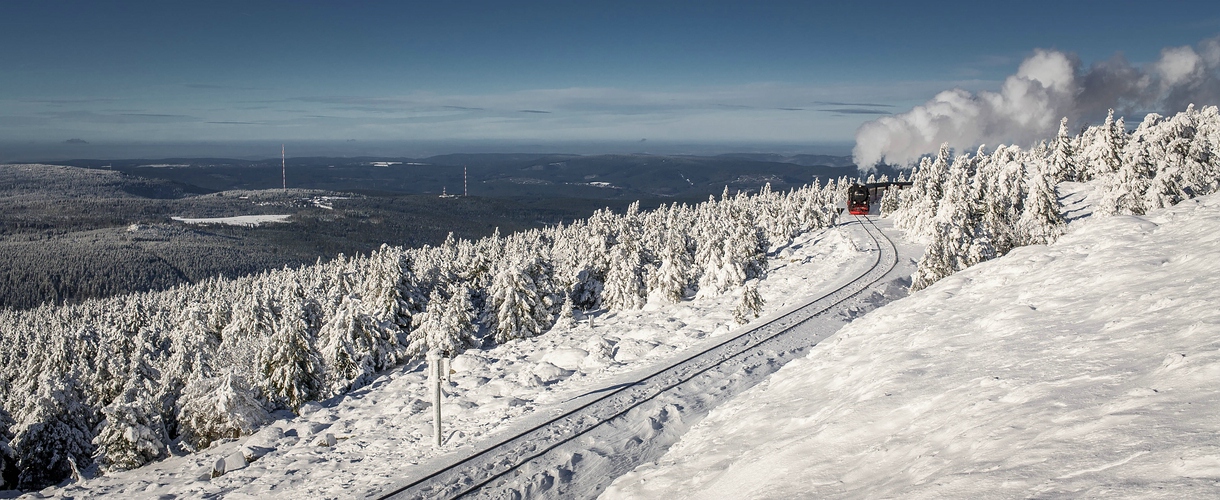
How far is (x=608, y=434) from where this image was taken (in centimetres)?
1517

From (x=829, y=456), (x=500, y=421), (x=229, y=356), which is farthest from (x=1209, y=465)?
(x=229, y=356)

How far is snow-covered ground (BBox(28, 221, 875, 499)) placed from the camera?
1474 cm

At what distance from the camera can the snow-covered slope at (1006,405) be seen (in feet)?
23.6

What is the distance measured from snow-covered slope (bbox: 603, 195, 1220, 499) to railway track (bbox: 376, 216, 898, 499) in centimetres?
99

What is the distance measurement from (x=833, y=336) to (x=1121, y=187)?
27.2m

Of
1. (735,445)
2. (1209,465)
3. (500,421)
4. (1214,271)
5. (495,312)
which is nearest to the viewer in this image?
(1209,465)

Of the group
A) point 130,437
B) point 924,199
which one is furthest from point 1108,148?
point 130,437

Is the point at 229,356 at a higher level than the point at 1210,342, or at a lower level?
lower

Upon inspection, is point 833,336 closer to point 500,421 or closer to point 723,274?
point 500,421

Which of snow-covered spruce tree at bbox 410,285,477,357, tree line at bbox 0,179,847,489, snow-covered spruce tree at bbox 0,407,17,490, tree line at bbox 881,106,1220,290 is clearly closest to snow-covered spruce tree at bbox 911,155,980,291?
tree line at bbox 881,106,1220,290

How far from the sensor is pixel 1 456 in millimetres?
25625

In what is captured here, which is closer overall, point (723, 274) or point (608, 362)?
point (608, 362)

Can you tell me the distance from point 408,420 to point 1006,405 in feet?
49.9

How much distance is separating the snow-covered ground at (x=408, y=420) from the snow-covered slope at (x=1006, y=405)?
531 cm
